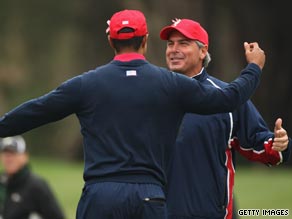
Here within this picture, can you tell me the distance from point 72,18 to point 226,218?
27672 millimetres

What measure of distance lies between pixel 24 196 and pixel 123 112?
503 cm

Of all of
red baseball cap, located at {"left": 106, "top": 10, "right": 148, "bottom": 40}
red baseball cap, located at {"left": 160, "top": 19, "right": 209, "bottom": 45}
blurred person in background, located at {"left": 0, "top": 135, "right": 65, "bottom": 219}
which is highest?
red baseball cap, located at {"left": 106, "top": 10, "right": 148, "bottom": 40}

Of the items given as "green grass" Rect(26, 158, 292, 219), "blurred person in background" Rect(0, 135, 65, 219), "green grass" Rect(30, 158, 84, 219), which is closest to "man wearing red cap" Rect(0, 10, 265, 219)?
"blurred person in background" Rect(0, 135, 65, 219)

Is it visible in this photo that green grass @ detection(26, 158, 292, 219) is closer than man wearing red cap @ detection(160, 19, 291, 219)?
No

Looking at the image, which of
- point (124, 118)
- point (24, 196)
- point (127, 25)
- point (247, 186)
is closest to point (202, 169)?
point (124, 118)

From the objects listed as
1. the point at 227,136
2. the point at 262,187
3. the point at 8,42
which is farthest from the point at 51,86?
the point at 227,136

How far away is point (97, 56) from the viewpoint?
3117cm

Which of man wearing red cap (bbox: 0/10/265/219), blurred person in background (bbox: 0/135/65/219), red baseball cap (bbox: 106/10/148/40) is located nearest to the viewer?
man wearing red cap (bbox: 0/10/265/219)

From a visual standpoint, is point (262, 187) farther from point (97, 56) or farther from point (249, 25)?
point (97, 56)

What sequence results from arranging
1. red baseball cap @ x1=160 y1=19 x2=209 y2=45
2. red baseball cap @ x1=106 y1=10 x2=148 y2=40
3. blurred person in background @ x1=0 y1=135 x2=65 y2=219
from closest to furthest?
red baseball cap @ x1=106 y1=10 x2=148 y2=40 → red baseball cap @ x1=160 y1=19 x2=209 y2=45 → blurred person in background @ x1=0 y1=135 x2=65 y2=219

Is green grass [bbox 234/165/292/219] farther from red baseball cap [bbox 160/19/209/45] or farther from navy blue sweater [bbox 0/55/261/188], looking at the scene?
navy blue sweater [bbox 0/55/261/188]

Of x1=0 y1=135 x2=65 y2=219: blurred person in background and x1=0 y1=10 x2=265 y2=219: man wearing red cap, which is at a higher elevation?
x1=0 y1=10 x2=265 y2=219: man wearing red cap

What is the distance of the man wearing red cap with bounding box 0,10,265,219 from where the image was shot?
21.4ft

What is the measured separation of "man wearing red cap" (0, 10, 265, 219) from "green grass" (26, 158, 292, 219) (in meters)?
9.75
